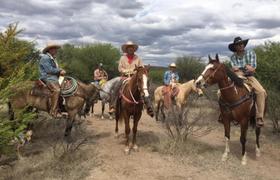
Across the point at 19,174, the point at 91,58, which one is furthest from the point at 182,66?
the point at 19,174

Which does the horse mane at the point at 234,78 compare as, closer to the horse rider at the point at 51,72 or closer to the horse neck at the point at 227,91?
the horse neck at the point at 227,91

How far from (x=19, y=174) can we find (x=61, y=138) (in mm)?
2946

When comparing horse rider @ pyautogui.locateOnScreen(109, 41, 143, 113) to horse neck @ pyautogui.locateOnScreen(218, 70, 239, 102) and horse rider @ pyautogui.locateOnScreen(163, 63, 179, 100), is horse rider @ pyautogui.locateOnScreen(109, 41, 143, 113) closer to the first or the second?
horse neck @ pyautogui.locateOnScreen(218, 70, 239, 102)

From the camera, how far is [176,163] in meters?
8.08

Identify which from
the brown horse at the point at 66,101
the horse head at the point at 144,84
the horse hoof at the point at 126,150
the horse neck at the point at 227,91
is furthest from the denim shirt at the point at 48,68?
the horse neck at the point at 227,91

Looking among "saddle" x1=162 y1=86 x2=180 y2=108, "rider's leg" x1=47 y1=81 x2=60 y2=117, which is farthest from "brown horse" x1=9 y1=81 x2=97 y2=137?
"saddle" x1=162 y1=86 x2=180 y2=108

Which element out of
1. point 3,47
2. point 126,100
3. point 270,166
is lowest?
point 270,166

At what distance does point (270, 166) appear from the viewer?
8.75 meters

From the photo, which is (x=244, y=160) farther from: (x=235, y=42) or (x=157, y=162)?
(x=235, y=42)

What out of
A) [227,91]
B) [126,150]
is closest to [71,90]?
[126,150]

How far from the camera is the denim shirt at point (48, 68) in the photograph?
880 cm

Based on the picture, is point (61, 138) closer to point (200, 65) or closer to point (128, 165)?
point (128, 165)

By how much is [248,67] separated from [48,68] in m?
4.74

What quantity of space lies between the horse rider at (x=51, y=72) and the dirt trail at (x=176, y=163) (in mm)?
1510
